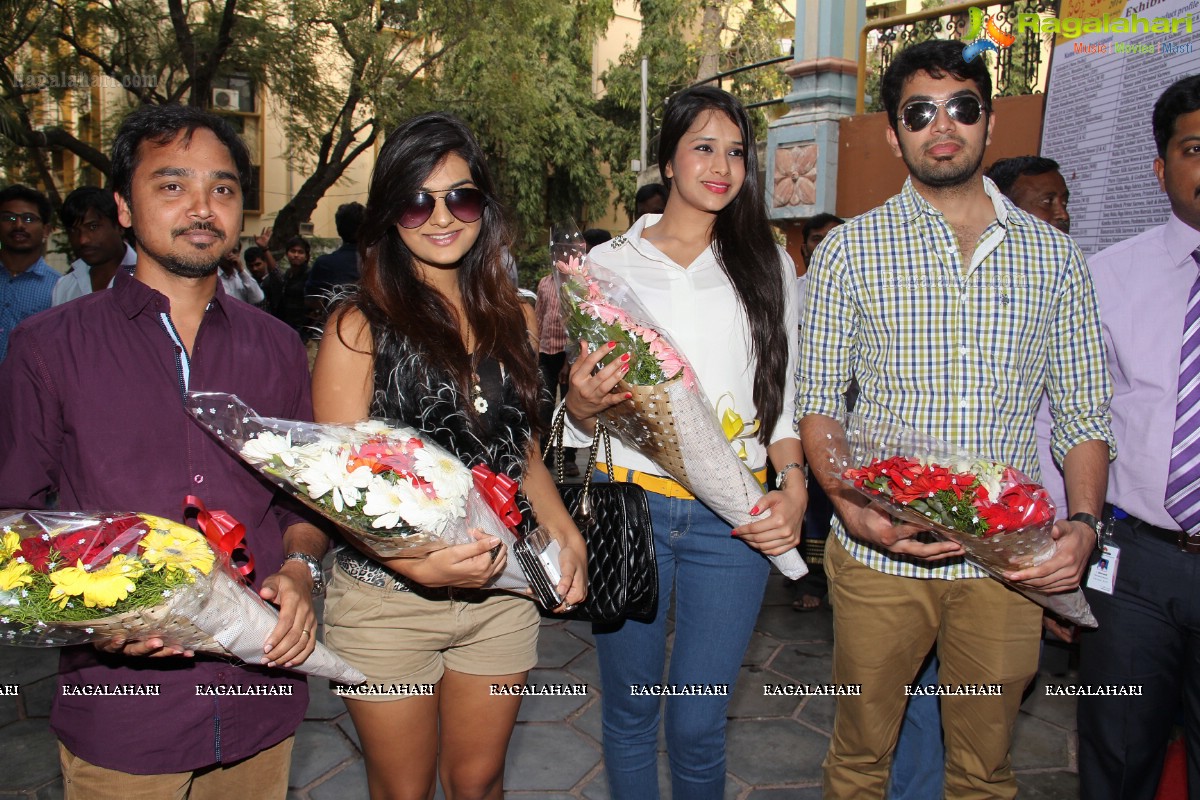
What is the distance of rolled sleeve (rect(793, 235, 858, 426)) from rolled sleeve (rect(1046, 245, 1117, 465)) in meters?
0.58

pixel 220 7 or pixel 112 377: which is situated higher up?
pixel 220 7

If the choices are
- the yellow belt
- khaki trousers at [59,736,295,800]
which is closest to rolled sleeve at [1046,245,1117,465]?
the yellow belt

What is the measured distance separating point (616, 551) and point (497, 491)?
1.82 ft

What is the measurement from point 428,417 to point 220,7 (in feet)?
50.4

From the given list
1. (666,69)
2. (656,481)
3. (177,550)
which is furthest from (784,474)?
(666,69)

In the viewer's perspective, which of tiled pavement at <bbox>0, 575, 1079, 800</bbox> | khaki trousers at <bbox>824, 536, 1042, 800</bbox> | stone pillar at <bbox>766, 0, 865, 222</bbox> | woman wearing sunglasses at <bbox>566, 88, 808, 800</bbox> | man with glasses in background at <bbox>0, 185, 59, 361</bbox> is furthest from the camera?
stone pillar at <bbox>766, 0, 865, 222</bbox>

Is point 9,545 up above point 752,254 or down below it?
below

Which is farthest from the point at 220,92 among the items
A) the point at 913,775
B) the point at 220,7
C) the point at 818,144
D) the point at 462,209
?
the point at 913,775

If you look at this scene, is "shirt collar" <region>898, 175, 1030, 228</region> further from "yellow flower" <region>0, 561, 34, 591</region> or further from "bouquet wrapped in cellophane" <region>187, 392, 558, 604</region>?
"yellow flower" <region>0, 561, 34, 591</region>

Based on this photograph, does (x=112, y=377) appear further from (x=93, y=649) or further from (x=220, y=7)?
(x=220, y=7)

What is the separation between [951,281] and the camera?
2.52 meters

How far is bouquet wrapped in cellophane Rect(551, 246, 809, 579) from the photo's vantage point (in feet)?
7.88

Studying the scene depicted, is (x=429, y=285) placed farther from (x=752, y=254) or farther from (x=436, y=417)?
(x=752, y=254)

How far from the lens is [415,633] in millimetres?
2215
